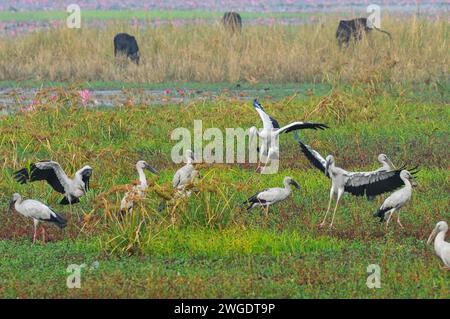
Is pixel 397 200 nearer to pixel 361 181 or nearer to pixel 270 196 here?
pixel 361 181

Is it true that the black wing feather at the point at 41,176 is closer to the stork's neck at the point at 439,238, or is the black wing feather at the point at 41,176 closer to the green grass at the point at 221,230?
the green grass at the point at 221,230

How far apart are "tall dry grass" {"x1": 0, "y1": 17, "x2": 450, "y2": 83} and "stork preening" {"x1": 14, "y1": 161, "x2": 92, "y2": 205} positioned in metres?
9.52

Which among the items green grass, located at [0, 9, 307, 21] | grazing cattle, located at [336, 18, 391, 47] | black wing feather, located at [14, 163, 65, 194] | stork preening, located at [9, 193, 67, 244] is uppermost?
black wing feather, located at [14, 163, 65, 194]

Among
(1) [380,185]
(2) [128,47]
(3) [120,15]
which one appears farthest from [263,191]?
(3) [120,15]

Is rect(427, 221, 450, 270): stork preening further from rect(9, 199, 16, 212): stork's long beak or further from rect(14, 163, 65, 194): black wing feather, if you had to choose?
rect(9, 199, 16, 212): stork's long beak

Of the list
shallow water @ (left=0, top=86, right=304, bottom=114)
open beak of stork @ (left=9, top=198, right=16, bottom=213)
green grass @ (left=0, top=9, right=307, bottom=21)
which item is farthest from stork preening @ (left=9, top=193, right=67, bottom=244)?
green grass @ (left=0, top=9, right=307, bottom=21)

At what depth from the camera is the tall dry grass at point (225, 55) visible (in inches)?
808

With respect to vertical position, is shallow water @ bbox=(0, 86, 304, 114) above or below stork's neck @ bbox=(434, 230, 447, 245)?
below

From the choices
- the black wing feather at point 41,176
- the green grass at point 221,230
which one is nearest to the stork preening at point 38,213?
the green grass at point 221,230

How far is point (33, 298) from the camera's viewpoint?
8.19 metres

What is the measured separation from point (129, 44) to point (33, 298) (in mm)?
13962

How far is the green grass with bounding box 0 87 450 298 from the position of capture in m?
8.44

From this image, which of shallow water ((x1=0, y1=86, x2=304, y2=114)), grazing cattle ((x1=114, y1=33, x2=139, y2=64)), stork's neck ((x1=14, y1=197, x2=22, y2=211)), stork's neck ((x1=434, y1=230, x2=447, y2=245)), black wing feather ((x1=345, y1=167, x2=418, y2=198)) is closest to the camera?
stork's neck ((x1=434, y1=230, x2=447, y2=245))

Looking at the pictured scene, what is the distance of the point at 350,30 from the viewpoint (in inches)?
873
